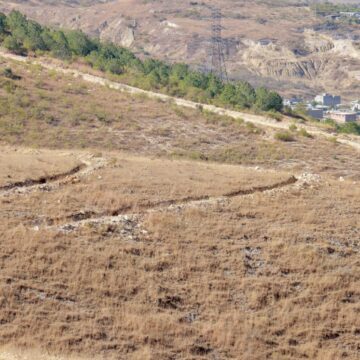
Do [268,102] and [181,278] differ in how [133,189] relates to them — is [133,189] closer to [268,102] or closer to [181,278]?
[181,278]

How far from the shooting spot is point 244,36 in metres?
136

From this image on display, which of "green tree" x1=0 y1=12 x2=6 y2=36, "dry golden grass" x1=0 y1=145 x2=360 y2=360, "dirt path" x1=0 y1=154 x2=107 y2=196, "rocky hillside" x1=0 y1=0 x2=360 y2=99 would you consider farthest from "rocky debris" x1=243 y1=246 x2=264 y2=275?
"rocky hillside" x1=0 y1=0 x2=360 y2=99

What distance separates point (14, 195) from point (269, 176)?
24.9 ft

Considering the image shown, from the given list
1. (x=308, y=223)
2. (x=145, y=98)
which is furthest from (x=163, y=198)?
(x=145, y=98)

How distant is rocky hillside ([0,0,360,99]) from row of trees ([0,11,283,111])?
5961 centimetres

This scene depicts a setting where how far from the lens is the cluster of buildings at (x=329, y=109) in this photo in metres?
74.4

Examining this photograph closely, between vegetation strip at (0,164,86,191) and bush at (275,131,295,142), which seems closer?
vegetation strip at (0,164,86,191)

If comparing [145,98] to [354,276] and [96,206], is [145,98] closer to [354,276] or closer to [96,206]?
[96,206]

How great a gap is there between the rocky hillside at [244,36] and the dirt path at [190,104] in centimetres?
6962

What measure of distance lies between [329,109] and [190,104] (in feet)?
170

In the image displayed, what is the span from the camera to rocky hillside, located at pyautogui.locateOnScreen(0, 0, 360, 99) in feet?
407

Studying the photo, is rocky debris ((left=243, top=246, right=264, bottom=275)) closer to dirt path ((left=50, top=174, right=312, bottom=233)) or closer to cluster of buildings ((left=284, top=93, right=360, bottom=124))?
dirt path ((left=50, top=174, right=312, bottom=233))

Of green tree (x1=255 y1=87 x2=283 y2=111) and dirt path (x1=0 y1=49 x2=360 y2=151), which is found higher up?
dirt path (x1=0 y1=49 x2=360 y2=151)

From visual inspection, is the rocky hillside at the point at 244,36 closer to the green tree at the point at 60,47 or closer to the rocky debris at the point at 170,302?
the green tree at the point at 60,47
